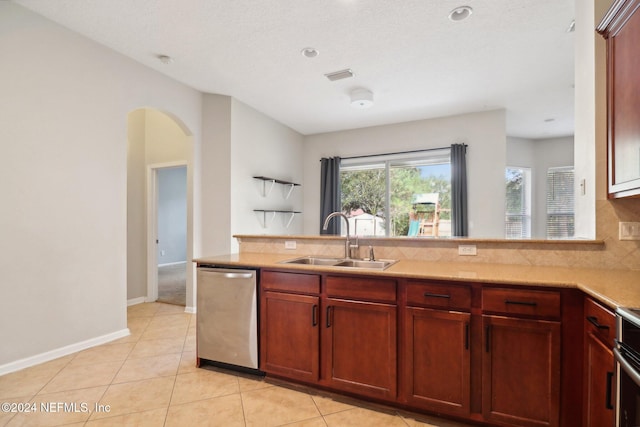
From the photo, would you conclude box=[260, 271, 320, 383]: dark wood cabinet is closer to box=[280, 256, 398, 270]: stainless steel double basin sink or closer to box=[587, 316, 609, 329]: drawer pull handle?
box=[280, 256, 398, 270]: stainless steel double basin sink

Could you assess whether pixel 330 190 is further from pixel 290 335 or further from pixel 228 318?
pixel 290 335

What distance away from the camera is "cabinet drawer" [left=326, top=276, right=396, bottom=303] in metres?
1.88

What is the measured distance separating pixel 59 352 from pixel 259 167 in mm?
3037

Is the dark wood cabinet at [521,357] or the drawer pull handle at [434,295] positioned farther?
the drawer pull handle at [434,295]

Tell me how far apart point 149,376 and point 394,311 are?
6.35ft

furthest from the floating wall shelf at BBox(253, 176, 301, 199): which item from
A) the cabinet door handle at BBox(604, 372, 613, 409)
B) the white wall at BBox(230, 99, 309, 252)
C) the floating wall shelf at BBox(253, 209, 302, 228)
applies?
the cabinet door handle at BBox(604, 372, 613, 409)

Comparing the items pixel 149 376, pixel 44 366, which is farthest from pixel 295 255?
pixel 44 366

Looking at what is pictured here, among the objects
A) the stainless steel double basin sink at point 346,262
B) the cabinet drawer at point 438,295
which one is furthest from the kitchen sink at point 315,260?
the cabinet drawer at point 438,295

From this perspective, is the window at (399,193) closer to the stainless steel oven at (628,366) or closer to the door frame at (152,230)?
the door frame at (152,230)

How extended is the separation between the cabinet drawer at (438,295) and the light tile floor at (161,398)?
0.71 meters

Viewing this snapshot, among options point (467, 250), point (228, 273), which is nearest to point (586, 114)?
point (467, 250)

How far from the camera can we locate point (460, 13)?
245 centimetres

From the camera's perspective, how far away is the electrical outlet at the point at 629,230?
6.10ft

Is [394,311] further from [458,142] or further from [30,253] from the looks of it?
[458,142]
